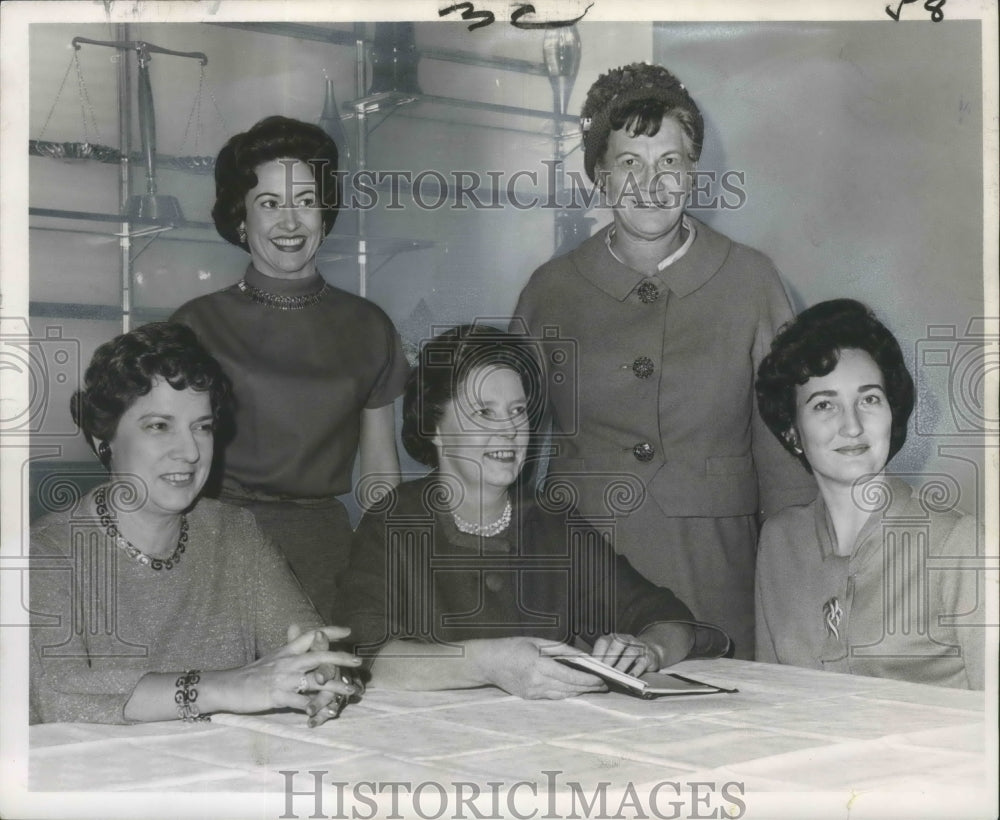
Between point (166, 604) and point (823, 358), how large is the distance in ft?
5.73

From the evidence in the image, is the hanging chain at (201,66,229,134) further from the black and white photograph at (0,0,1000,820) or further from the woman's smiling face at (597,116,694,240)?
the woman's smiling face at (597,116,694,240)

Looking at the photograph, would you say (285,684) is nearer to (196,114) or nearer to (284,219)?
(284,219)

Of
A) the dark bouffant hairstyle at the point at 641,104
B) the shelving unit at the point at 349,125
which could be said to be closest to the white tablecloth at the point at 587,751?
the shelving unit at the point at 349,125

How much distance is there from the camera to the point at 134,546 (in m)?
2.96

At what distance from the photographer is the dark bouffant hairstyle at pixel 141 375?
119 inches

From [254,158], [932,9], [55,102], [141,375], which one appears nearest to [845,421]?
[932,9]

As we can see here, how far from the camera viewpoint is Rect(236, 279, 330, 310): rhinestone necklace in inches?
125

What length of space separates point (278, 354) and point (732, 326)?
3.86 ft

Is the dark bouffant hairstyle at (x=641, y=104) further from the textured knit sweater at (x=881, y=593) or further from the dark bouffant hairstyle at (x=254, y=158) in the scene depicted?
the textured knit sweater at (x=881, y=593)

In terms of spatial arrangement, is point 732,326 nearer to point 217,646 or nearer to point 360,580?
point 360,580

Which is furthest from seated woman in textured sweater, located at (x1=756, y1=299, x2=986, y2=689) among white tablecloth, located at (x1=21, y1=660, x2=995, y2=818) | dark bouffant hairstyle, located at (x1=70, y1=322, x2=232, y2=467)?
dark bouffant hairstyle, located at (x1=70, y1=322, x2=232, y2=467)

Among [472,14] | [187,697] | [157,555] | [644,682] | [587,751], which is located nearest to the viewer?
[587,751]

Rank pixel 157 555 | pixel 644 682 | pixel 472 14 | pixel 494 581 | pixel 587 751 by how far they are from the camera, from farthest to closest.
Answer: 1. pixel 472 14
2. pixel 494 581
3. pixel 157 555
4. pixel 644 682
5. pixel 587 751

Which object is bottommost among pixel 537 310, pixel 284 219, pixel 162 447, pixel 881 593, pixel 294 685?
pixel 294 685
